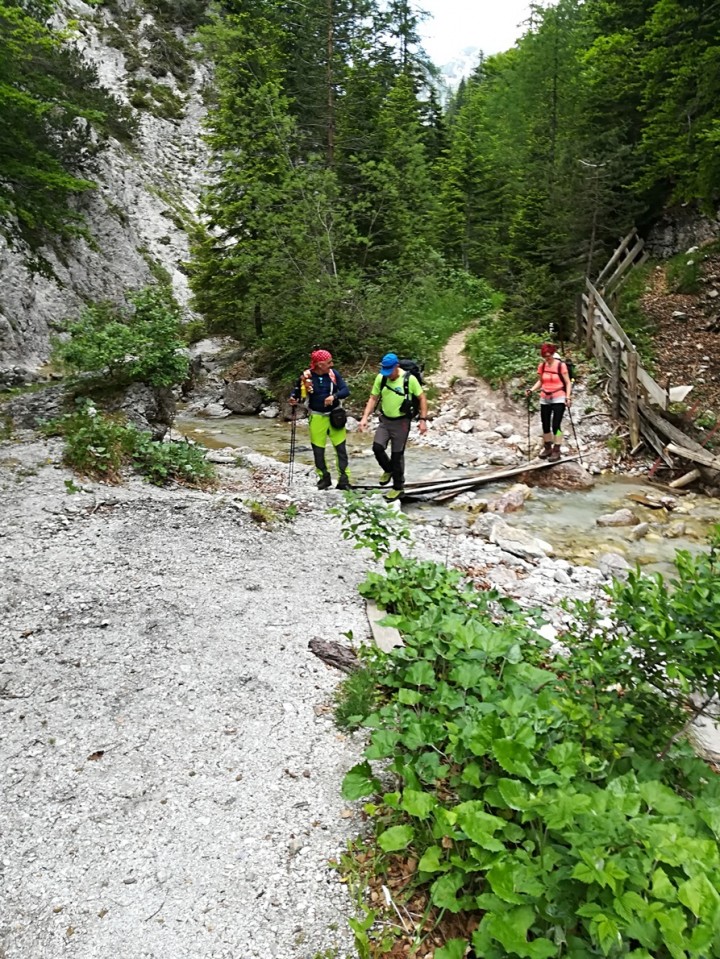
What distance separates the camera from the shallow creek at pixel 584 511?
8.31 metres

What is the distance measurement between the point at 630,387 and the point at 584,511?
14.6 feet

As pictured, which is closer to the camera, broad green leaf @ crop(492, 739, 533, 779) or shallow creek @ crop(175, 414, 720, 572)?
broad green leaf @ crop(492, 739, 533, 779)

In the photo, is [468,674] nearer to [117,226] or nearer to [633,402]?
[633,402]

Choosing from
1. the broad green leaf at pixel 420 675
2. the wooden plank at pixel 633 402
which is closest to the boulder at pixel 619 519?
the wooden plank at pixel 633 402

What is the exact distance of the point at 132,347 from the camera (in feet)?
36.0

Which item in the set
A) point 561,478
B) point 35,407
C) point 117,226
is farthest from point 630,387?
point 117,226

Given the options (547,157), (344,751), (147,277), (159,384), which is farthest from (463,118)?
(344,751)

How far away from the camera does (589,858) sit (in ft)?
6.63

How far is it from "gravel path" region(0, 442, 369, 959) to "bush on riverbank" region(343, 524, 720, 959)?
0.48 metres

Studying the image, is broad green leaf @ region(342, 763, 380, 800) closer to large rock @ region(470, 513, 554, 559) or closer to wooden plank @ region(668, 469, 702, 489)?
large rock @ region(470, 513, 554, 559)

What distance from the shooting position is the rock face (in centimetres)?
1848

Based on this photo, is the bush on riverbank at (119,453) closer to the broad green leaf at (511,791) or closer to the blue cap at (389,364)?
the blue cap at (389,364)

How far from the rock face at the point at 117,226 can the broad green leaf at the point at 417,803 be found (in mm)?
13776

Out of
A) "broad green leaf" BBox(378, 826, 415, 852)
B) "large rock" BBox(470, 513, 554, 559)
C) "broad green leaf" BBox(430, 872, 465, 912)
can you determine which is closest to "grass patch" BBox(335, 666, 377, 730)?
"broad green leaf" BBox(378, 826, 415, 852)
